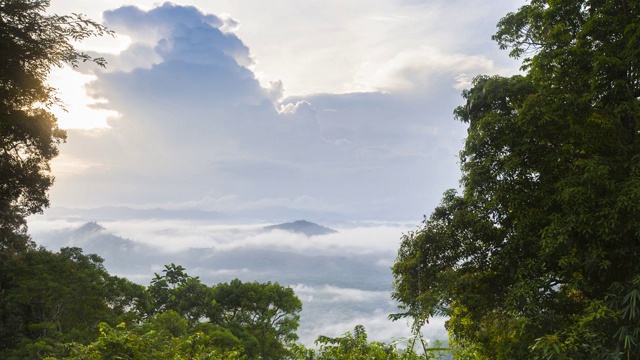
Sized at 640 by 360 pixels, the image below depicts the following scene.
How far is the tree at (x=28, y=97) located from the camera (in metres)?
11.8

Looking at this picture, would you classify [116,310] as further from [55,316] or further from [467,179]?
[467,179]

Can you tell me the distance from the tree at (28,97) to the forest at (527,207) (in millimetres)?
58

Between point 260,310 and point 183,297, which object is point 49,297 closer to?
point 183,297

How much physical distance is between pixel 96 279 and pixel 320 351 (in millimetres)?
18130

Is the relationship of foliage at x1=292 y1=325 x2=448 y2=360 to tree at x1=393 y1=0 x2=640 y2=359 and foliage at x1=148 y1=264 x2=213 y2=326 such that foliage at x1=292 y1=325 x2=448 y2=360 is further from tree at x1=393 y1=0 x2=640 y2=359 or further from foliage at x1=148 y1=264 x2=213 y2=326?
foliage at x1=148 y1=264 x2=213 y2=326

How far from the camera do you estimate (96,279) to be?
65.3 feet

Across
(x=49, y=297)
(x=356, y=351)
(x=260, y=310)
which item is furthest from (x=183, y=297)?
(x=356, y=351)

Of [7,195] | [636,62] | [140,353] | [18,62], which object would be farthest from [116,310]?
[636,62]

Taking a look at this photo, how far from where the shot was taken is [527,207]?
10.6 m

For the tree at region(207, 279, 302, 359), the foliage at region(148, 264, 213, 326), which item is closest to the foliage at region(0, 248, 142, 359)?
the foliage at region(148, 264, 213, 326)

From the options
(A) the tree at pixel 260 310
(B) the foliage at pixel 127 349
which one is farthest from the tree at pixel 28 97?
(A) the tree at pixel 260 310

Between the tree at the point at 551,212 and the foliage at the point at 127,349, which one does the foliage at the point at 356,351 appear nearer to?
the foliage at the point at 127,349

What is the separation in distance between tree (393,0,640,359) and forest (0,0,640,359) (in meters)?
0.04

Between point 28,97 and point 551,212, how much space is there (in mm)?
17037
